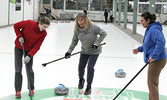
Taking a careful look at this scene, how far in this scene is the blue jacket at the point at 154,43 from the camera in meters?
3.20

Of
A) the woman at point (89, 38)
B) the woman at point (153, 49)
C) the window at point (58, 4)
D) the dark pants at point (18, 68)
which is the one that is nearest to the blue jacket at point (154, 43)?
the woman at point (153, 49)

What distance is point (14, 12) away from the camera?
65.3 ft

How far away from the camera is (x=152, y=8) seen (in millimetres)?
11609

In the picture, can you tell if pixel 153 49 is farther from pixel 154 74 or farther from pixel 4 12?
pixel 4 12

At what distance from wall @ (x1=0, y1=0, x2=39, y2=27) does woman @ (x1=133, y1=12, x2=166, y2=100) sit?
14.8 meters

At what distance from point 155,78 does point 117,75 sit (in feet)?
7.39

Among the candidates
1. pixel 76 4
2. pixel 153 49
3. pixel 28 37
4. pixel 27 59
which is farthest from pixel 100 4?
pixel 153 49

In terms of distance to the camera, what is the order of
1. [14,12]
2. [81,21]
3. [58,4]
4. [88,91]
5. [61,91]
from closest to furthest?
1. [81,21]
2. [61,91]
3. [88,91]
4. [14,12]
5. [58,4]

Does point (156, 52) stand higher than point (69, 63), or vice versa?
point (156, 52)

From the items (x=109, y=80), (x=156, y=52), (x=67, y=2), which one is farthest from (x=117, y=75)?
(x=67, y=2)

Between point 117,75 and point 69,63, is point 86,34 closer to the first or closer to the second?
point 117,75

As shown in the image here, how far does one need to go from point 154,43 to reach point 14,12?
58.2 feet

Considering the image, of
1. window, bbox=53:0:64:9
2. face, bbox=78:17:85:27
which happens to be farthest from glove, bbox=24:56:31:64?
window, bbox=53:0:64:9

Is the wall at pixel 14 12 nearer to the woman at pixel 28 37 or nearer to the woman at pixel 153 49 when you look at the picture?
the woman at pixel 28 37
